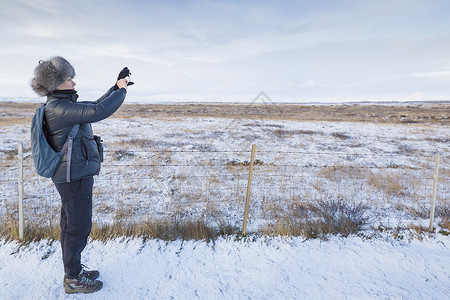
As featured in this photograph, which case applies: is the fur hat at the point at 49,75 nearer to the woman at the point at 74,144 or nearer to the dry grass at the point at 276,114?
the woman at the point at 74,144

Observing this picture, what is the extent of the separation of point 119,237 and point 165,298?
132cm

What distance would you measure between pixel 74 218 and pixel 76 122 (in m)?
0.87

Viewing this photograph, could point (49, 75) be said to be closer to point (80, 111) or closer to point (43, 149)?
point (80, 111)

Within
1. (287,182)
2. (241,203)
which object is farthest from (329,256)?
(287,182)

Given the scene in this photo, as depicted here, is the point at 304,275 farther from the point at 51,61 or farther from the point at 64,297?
the point at 51,61

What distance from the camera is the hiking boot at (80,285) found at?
2584 mm

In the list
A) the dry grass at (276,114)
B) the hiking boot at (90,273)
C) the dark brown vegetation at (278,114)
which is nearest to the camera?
the hiking boot at (90,273)

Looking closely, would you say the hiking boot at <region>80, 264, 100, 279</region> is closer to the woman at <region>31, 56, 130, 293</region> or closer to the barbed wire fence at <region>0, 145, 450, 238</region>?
the woman at <region>31, 56, 130, 293</region>

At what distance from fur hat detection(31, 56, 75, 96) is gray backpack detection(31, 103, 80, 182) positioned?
0.52ft

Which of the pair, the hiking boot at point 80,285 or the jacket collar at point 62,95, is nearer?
the jacket collar at point 62,95

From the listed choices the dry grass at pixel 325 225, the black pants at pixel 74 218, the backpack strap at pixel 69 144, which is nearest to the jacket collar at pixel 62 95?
the backpack strap at pixel 69 144

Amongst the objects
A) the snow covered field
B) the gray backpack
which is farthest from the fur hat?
the snow covered field

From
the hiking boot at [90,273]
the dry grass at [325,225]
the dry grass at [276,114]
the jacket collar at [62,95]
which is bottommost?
the hiking boot at [90,273]

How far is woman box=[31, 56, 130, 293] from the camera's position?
215 centimetres
